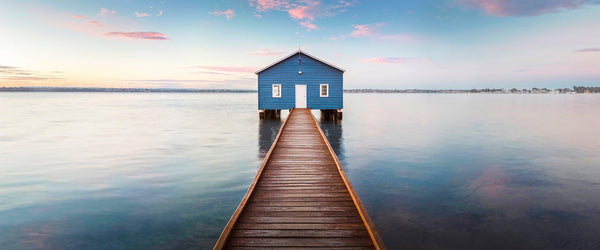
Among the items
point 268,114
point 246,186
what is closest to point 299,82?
point 268,114

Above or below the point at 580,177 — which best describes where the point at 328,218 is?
above

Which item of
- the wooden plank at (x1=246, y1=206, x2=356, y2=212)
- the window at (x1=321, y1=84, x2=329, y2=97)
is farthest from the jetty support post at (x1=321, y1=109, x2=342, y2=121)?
the wooden plank at (x1=246, y1=206, x2=356, y2=212)

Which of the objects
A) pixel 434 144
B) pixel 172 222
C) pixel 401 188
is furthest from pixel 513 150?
pixel 172 222

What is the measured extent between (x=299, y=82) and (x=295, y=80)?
365mm

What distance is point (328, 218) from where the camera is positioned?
20.0 feet

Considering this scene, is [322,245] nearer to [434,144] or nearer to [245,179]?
[245,179]

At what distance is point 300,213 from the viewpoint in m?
6.31

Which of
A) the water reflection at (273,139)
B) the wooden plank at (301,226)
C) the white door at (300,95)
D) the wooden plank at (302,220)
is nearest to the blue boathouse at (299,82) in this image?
the white door at (300,95)

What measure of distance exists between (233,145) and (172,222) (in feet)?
40.4

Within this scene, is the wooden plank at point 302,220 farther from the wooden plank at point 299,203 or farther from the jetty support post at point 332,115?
the jetty support post at point 332,115

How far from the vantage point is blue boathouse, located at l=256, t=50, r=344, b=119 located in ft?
91.3

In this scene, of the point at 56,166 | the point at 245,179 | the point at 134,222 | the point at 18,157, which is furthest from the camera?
the point at 18,157

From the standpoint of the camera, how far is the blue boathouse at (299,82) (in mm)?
27828

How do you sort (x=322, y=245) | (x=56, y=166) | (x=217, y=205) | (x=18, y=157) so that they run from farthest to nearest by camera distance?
(x=18, y=157)
(x=56, y=166)
(x=217, y=205)
(x=322, y=245)
